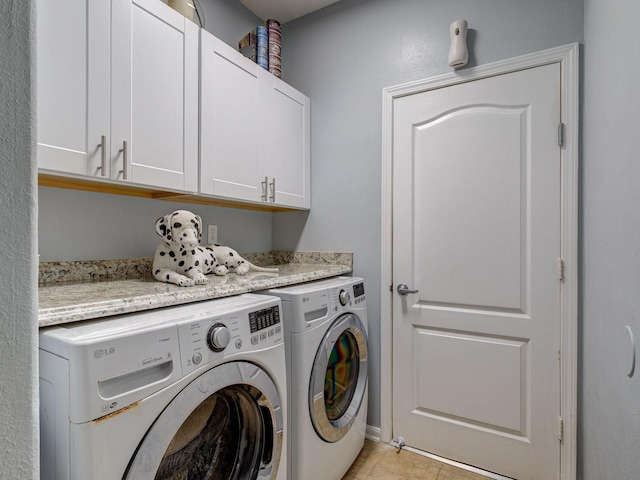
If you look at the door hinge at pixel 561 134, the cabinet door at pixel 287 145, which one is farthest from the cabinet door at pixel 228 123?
the door hinge at pixel 561 134

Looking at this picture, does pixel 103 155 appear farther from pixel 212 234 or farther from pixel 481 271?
pixel 481 271

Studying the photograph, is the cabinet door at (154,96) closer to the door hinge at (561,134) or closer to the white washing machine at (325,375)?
the white washing machine at (325,375)

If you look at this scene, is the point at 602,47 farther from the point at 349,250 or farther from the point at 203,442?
the point at 203,442

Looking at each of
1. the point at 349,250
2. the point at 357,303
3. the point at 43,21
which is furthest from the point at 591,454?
the point at 43,21

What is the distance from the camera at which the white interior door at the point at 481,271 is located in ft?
5.46

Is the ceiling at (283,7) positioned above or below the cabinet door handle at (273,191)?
above

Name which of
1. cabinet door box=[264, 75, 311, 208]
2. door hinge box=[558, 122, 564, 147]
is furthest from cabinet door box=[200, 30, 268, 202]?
door hinge box=[558, 122, 564, 147]

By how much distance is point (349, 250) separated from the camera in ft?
7.25

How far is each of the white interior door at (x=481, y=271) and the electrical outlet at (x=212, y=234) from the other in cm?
108

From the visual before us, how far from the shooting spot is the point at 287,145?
2.17m

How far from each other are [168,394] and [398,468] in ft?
4.89

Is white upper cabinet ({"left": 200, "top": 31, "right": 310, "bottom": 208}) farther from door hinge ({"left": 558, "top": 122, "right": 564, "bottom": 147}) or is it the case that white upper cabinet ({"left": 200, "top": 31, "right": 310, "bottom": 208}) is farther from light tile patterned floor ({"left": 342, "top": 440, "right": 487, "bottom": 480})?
light tile patterned floor ({"left": 342, "top": 440, "right": 487, "bottom": 480})

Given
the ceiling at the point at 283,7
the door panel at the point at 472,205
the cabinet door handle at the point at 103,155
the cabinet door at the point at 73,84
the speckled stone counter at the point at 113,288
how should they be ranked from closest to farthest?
the speckled stone counter at the point at 113,288
the cabinet door at the point at 73,84
the cabinet door handle at the point at 103,155
the door panel at the point at 472,205
the ceiling at the point at 283,7

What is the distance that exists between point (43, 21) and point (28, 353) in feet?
3.82
